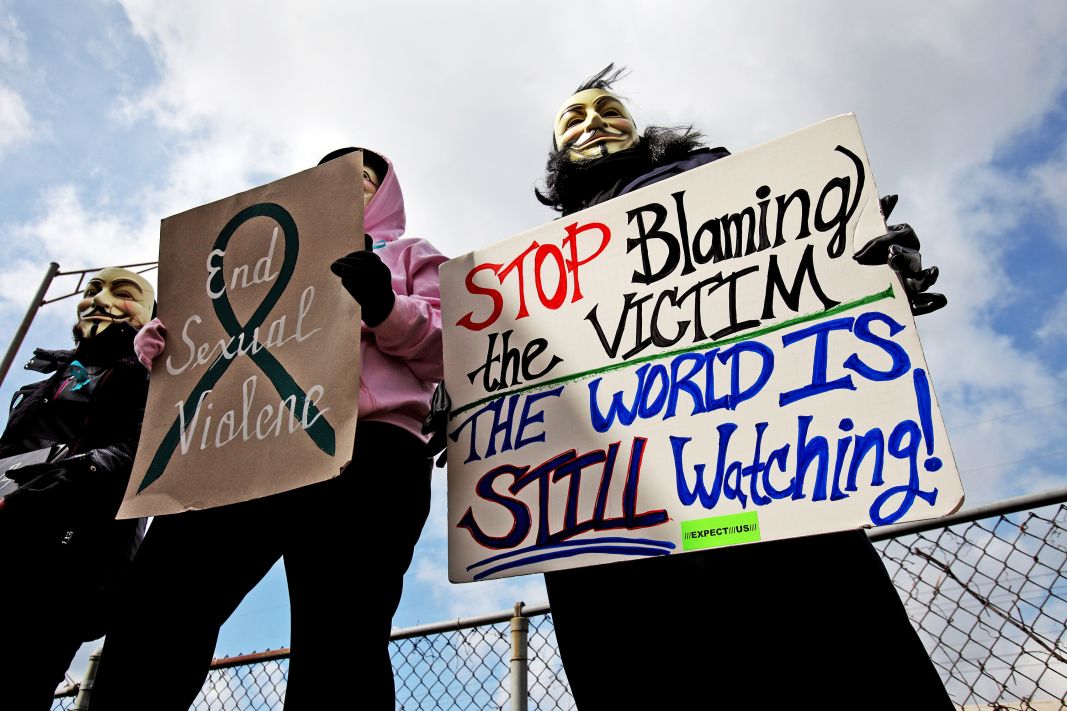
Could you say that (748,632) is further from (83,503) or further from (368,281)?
(83,503)

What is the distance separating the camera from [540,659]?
2512mm

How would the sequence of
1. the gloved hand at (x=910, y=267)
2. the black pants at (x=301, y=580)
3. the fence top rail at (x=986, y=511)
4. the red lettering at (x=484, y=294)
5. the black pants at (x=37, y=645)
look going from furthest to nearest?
the black pants at (x=37, y=645), the red lettering at (x=484, y=294), the fence top rail at (x=986, y=511), the black pants at (x=301, y=580), the gloved hand at (x=910, y=267)

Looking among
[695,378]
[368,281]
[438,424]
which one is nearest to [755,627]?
[695,378]

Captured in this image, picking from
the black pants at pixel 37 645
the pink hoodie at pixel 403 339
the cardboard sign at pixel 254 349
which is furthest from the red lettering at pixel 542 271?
the black pants at pixel 37 645

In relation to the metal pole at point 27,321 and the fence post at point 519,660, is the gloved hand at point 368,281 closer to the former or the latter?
the fence post at point 519,660

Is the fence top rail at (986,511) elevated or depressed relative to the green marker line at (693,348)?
depressed

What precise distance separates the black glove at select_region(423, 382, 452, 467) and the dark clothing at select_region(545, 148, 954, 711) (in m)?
0.42

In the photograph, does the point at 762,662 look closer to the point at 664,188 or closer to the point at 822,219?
the point at 822,219

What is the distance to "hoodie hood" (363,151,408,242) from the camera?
90.6 inches

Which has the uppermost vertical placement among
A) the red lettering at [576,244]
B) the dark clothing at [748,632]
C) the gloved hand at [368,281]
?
the red lettering at [576,244]

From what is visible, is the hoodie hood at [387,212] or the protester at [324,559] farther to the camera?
the hoodie hood at [387,212]

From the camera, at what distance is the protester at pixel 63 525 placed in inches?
88.4

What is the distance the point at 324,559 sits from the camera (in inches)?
65.0

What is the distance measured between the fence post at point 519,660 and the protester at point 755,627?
852 mm
